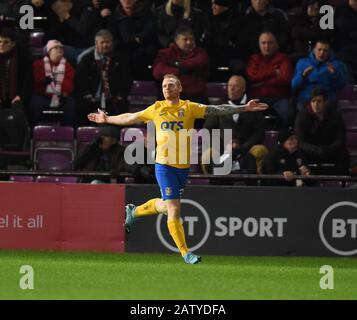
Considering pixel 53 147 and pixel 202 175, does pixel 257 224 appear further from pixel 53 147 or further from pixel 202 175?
pixel 53 147

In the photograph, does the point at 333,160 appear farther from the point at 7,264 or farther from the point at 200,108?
the point at 7,264

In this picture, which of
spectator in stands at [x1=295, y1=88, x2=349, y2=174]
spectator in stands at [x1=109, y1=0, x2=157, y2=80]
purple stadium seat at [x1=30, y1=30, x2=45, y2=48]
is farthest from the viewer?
purple stadium seat at [x1=30, y1=30, x2=45, y2=48]

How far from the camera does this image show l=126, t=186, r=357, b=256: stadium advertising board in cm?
1534

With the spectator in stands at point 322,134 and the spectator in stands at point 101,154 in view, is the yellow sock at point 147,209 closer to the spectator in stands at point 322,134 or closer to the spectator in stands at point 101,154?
the spectator in stands at point 101,154

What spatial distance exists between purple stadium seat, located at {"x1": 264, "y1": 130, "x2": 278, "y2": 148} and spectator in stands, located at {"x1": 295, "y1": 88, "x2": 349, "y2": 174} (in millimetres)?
871

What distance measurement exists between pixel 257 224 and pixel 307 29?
3.90 m

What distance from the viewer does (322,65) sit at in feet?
56.6

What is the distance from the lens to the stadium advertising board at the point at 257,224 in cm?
1534

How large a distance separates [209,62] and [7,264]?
5476mm

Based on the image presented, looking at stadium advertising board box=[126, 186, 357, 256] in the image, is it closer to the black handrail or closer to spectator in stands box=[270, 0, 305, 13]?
the black handrail

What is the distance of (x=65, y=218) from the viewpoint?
1555cm

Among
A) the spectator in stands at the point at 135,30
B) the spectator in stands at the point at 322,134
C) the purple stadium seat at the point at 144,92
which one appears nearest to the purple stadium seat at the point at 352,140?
the spectator in stands at the point at 322,134

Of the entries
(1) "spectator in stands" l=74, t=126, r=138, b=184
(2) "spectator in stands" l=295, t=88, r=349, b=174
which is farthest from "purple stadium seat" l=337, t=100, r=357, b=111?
(1) "spectator in stands" l=74, t=126, r=138, b=184

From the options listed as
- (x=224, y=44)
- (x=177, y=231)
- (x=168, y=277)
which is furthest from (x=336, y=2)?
(x=168, y=277)
